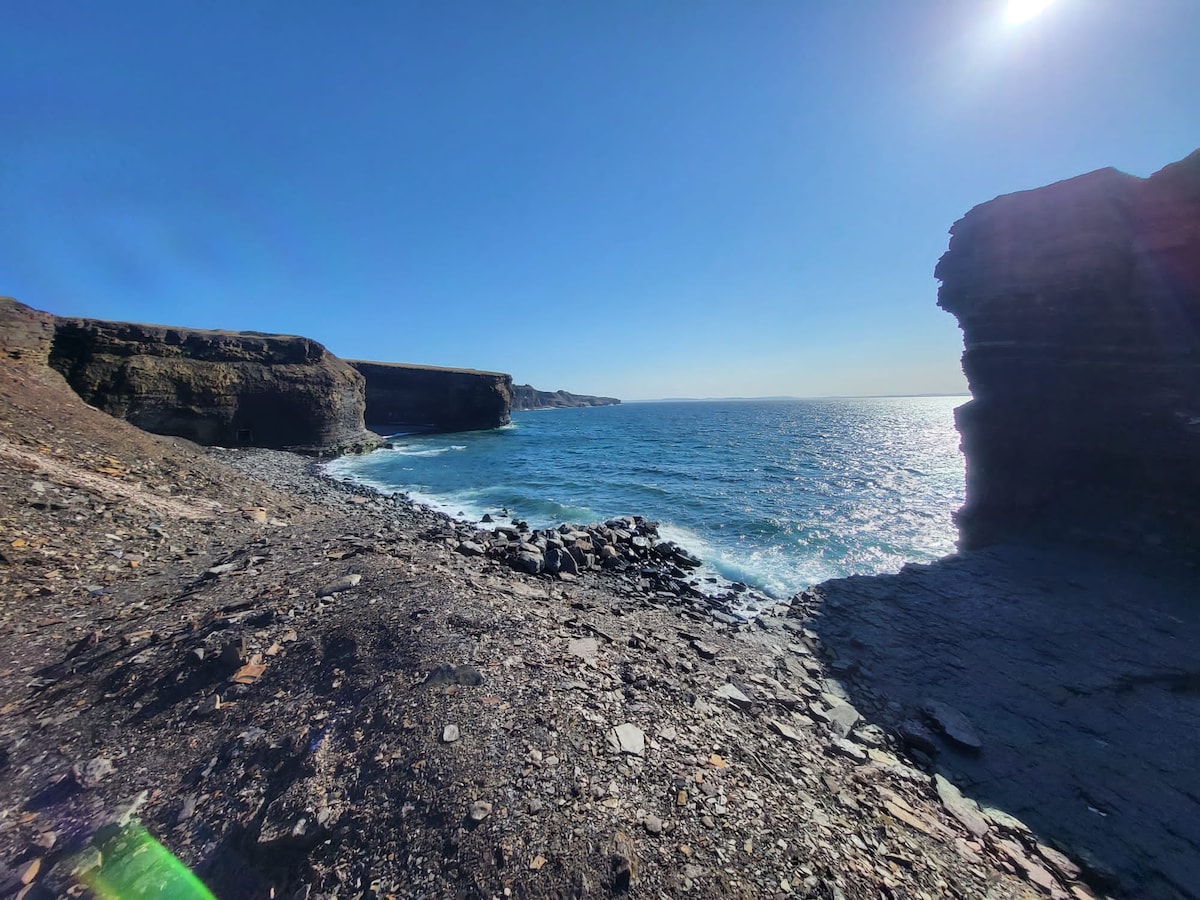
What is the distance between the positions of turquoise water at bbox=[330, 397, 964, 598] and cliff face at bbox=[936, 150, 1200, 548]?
13.8ft

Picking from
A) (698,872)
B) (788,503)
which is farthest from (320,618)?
(788,503)

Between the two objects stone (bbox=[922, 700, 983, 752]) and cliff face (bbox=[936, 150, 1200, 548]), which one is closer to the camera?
stone (bbox=[922, 700, 983, 752])

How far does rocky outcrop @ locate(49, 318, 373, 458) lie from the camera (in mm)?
29906

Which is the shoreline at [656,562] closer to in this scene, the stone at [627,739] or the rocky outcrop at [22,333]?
the stone at [627,739]

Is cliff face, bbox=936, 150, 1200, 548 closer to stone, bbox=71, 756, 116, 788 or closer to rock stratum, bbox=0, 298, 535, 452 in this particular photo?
stone, bbox=71, 756, 116, 788

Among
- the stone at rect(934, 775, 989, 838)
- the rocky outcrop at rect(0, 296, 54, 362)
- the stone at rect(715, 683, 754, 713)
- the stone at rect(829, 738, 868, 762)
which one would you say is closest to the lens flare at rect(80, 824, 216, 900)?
the stone at rect(715, 683, 754, 713)

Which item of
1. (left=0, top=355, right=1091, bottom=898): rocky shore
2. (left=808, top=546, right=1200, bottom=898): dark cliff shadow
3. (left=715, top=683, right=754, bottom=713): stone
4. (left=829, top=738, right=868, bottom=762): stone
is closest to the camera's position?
(left=0, top=355, right=1091, bottom=898): rocky shore

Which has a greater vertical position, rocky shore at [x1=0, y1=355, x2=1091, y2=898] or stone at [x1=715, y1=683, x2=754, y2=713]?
rocky shore at [x1=0, y1=355, x2=1091, y2=898]

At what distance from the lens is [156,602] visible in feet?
24.1

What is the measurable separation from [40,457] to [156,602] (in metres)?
8.26

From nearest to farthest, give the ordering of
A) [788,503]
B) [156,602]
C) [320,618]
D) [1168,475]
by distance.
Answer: [320,618], [156,602], [1168,475], [788,503]

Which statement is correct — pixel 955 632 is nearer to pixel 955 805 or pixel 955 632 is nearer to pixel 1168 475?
Answer: pixel 955 805

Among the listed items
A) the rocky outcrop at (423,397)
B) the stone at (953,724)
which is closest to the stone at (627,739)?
the stone at (953,724)

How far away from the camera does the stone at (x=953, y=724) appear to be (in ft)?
23.4
